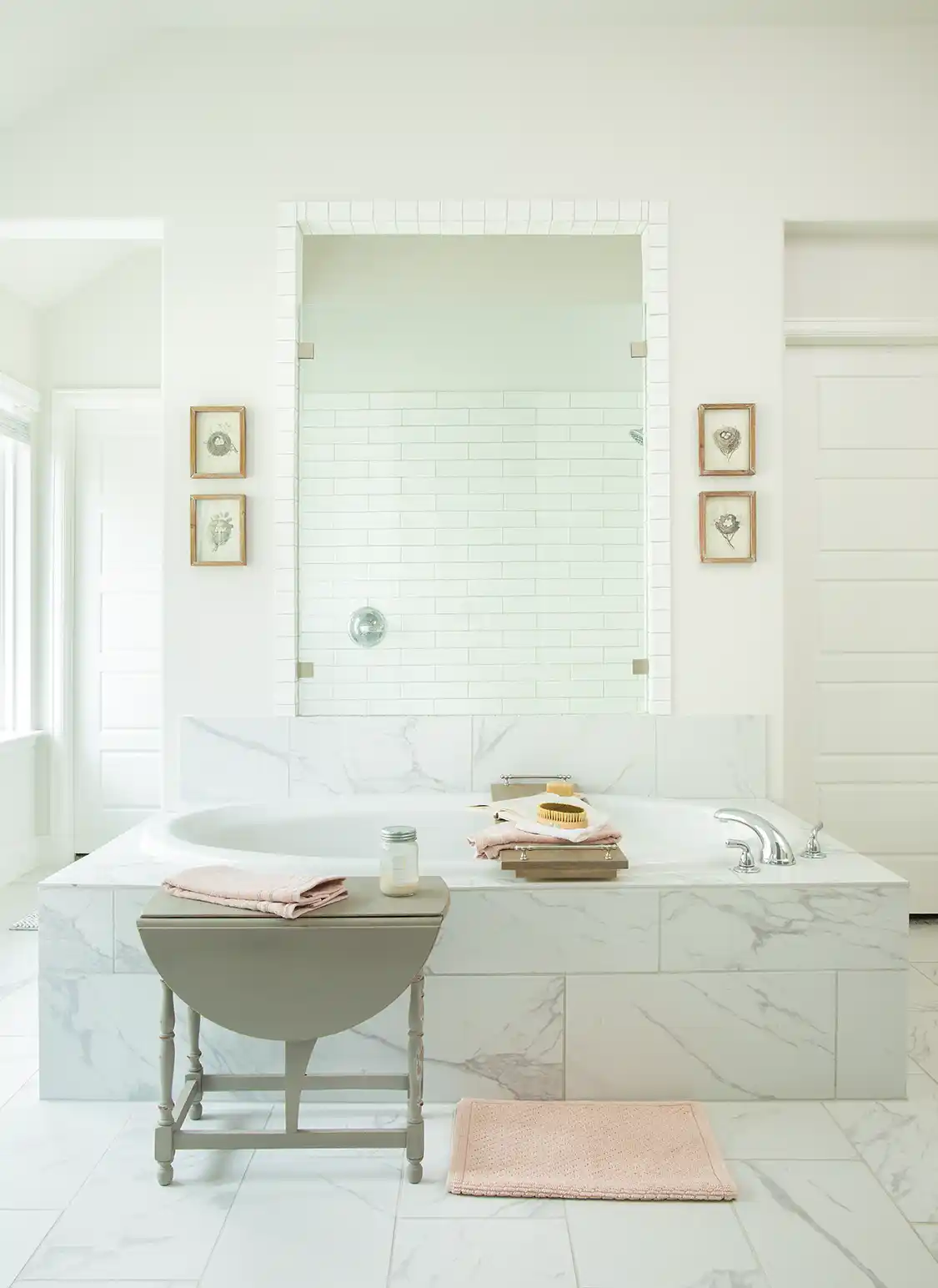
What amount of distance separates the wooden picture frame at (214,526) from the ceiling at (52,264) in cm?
150

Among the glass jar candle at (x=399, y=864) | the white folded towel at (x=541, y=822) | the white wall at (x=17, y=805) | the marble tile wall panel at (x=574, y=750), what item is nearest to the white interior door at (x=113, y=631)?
the white wall at (x=17, y=805)

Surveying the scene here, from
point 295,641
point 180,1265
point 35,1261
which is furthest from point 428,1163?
point 295,641

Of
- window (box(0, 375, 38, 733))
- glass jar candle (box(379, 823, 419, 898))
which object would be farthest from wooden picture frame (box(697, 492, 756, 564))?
window (box(0, 375, 38, 733))

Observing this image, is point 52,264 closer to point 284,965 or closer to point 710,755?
point 710,755

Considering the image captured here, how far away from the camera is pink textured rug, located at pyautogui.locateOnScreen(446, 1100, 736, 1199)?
1.91 meters

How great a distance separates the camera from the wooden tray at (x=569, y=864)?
91.9 inches

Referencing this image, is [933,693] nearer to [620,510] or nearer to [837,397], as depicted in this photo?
[837,397]

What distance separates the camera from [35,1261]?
5.58 ft

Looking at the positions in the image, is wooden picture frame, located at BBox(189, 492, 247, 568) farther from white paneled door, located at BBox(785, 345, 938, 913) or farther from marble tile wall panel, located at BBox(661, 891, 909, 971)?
white paneled door, located at BBox(785, 345, 938, 913)

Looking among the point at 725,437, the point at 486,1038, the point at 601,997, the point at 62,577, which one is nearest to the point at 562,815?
the point at 601,997

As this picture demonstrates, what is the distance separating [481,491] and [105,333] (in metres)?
2.18

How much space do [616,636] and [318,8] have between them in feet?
6.82

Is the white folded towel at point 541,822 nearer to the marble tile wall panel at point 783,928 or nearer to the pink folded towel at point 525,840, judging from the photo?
the pink folded towel at point 525,840

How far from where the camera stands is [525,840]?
244 centimetres
